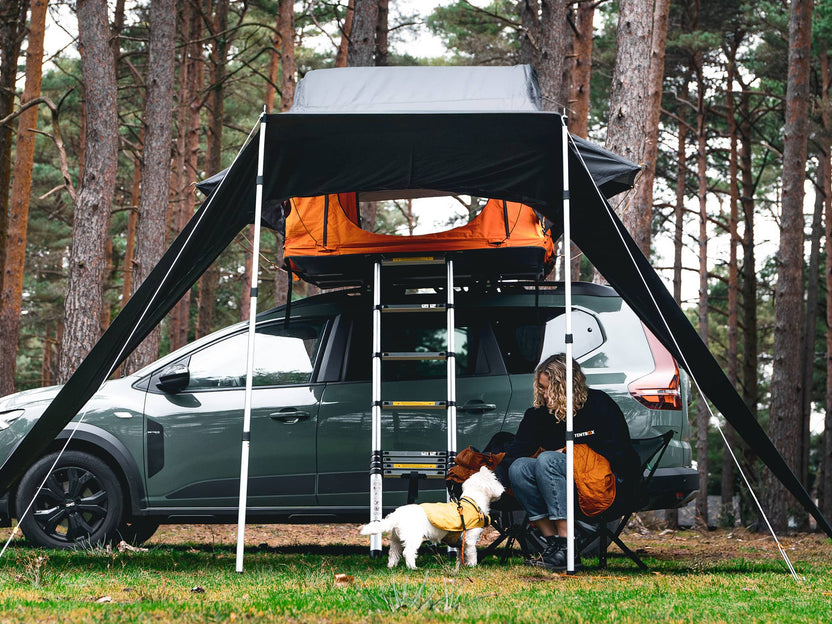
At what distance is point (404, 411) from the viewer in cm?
678

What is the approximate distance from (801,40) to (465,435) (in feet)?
36.9

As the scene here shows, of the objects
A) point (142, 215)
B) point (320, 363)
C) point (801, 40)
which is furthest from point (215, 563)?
point (801, 40)

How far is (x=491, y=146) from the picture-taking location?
599cm

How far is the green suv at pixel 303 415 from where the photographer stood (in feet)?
21.7

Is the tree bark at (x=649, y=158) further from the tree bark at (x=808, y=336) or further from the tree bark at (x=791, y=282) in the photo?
the tree bark at (x=808, y=336)

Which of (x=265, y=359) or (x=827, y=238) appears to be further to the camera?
(x=827, y=238)

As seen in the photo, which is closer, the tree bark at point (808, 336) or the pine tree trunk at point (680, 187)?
the tree bark at point (808, 336)

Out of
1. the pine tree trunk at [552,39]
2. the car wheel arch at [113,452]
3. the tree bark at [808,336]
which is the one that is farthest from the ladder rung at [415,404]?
the tree bark at [808,336]

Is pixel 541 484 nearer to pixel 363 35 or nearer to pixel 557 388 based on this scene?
pixel 557 388

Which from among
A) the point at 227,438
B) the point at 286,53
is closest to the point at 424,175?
the point at 227,438

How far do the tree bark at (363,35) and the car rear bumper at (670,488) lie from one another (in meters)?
8.21

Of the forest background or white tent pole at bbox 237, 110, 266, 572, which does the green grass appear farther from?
the forest background

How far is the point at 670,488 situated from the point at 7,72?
16764 mm

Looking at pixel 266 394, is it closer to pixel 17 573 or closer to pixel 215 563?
pixel 215 563
